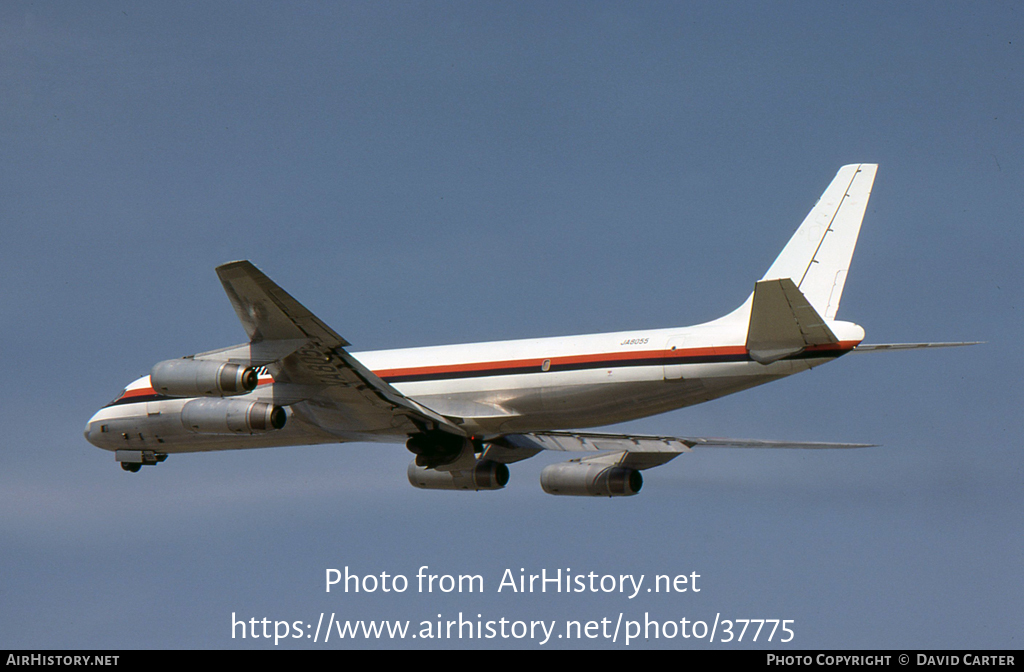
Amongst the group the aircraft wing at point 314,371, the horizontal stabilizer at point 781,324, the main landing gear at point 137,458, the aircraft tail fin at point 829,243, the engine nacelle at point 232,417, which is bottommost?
the horizontal stabilizer at point 781,324

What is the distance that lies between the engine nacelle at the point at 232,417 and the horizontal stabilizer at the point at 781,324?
37.1 feet

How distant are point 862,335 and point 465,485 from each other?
41.5 feet

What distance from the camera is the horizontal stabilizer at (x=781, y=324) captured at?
990 inches

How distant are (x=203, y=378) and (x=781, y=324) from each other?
1284 cm

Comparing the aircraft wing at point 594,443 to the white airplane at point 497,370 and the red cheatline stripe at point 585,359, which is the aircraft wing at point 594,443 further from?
the red cheatline stripe at point 585,359

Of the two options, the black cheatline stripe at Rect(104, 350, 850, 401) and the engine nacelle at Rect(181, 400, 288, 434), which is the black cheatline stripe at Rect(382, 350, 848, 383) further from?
the engine nacelle at Rect(181, 400, 288, 434)

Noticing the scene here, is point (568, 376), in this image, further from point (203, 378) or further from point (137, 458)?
point (137, 458)

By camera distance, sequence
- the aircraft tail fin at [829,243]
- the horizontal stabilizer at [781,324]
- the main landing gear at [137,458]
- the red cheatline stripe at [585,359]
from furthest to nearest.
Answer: the main landing gear at [137,458], the aircraft tail fin at [829,243], the red cheatline stripe at [585,359], the horizontal stabilizer at [781,324]

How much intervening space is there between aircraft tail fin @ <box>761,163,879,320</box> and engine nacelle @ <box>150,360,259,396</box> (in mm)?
12387

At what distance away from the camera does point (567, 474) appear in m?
35.7

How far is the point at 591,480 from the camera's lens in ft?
116

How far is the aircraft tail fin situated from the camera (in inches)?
1133

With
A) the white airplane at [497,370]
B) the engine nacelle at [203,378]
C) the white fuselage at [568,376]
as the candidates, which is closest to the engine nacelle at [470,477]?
the white airplane at [497,370]

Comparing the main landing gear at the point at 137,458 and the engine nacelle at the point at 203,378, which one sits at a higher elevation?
the main landing gear at the point at 137,458
